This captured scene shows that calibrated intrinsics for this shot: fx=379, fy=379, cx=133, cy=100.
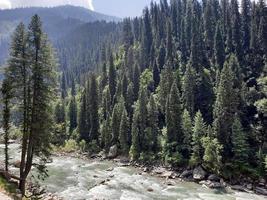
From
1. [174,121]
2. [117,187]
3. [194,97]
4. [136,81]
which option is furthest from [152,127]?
[117,187]

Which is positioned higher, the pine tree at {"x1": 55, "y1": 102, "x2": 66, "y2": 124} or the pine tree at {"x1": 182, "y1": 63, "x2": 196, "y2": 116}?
the pine tree at {"x1": 182, "y1": 63, "x2": 196, "y2": 116}

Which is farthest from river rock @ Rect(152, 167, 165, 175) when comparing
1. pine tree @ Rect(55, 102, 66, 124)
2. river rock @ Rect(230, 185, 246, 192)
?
pine tree @ Rect(55, 102, 66, 124)

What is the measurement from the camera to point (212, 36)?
138m

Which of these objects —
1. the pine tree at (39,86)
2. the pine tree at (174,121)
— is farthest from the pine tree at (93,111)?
the pine tree at (39,86)

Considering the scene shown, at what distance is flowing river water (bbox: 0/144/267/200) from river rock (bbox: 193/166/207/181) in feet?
12.4

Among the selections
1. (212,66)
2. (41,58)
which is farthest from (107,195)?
(212,66)

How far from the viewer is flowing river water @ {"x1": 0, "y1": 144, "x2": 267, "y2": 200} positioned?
186 feet

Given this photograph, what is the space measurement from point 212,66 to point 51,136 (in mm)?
94762

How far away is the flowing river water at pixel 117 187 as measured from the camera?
186ft

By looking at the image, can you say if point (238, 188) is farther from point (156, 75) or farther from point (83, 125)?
point (156, 75)

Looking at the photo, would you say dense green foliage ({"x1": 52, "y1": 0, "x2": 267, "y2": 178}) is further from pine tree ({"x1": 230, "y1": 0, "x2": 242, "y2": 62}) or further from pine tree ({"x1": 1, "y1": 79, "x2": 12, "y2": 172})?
pine tree ({"x1": 1, "y1": 79, "x2": 12, "y2": 172})

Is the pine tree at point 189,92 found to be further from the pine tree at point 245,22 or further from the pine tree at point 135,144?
the pine tree at point 245,22

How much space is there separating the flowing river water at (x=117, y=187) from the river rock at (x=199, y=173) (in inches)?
149

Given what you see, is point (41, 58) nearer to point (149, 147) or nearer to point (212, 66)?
point (149, 147)
